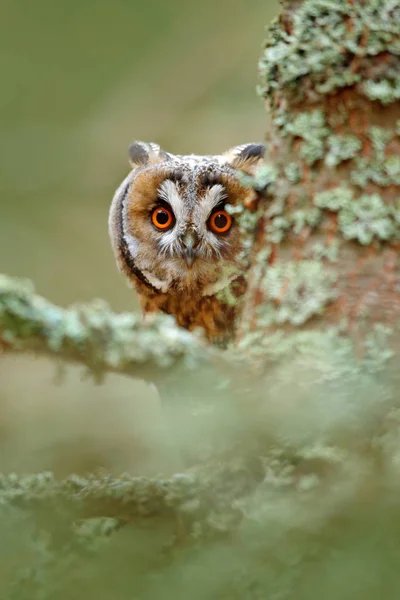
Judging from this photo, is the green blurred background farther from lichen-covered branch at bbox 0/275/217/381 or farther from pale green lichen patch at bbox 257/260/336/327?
lichen-covered branch at bbox 0/275/217/381

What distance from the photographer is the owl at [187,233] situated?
8.91ft

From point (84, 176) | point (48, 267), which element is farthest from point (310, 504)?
point (48, 267)

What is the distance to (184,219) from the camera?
2.75 metres

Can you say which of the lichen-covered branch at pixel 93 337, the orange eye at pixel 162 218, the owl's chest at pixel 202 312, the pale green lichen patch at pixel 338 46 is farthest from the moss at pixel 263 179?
the orange eye at pixel 162 218

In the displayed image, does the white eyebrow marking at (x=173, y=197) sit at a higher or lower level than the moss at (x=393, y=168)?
higher

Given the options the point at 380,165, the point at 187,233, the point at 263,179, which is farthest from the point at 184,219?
the point at 380,165

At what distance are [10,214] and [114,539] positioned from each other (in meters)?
2.50

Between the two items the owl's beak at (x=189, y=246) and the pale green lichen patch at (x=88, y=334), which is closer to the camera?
the pale green lichen patch at (x=88, y=334)

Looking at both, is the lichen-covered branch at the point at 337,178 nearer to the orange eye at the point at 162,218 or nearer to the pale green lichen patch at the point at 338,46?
the pale green lichen patch at the point at 338,46

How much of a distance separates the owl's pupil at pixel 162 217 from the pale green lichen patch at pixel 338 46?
1.60 m

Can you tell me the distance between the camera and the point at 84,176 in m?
3.07

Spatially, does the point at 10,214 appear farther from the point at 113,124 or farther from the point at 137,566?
the point at 137,566

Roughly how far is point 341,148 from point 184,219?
5.11ft

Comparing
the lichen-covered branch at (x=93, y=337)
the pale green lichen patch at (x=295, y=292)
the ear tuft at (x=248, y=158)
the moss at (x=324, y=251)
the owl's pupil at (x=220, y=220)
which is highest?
the ear tuft at (x=248, y=158)
